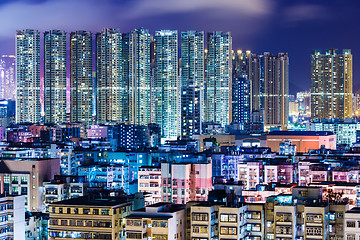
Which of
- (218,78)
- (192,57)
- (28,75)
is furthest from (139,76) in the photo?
(28,75)

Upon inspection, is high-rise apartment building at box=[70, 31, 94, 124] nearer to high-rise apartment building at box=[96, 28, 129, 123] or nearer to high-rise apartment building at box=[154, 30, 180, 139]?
high-rise apartment building at box=[96, 28, 129, 123]

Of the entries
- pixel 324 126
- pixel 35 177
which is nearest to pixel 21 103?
pixel 324 126

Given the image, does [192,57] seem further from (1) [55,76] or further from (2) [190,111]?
(2) [190,111]

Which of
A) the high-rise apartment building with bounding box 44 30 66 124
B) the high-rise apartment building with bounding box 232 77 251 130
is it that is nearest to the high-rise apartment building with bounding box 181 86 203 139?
the high-rise apartment building with bounding box 44 30 66 124

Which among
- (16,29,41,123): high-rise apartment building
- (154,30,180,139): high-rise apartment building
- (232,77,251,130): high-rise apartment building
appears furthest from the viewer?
(232,77,251,130): high-rise apartment building

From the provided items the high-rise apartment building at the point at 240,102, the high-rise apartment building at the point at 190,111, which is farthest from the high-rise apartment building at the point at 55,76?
the high-rise apartment building at the point at 240,102

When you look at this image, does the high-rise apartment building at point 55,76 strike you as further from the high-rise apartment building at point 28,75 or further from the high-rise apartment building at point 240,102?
the high-rise apartment building at point 240,102
